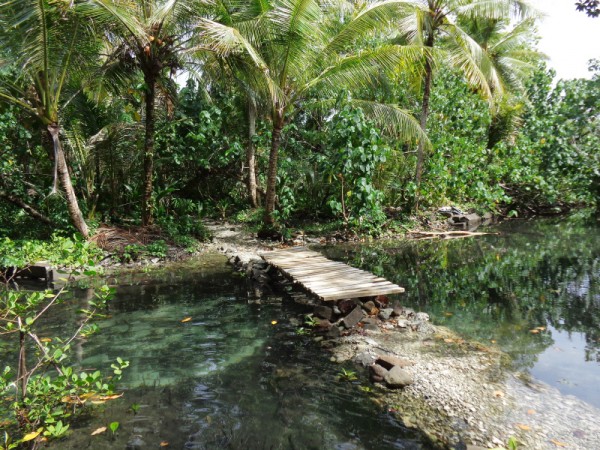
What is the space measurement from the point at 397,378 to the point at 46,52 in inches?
300

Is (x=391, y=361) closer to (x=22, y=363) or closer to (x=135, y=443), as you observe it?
(x=135, y=443)

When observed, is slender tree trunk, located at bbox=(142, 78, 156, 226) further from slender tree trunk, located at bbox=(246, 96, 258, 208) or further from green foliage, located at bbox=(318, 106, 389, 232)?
green foliage, located at bbox=(318, 106, 389, 232)

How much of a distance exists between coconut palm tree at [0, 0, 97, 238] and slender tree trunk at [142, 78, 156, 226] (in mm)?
1300

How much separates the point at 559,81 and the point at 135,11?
1423 cm

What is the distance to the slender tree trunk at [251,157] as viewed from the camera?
43.2ft

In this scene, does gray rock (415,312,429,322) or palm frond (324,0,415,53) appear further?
palm frond (324,0,415,53)

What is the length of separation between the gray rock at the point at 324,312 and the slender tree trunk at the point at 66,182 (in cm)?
570

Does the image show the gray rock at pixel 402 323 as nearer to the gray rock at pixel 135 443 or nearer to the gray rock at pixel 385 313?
the gray rock at pixel 385 313

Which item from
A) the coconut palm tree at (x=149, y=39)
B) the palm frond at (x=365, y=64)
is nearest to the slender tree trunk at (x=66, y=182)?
the coconut palm tree at (x=149, y=39)

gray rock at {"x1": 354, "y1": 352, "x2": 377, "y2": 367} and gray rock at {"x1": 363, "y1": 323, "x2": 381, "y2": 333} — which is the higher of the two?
gray rock at {"x1": 363, "y1": 323, "x2": 381, "y2": 333}

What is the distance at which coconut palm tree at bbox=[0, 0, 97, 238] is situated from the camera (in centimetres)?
691

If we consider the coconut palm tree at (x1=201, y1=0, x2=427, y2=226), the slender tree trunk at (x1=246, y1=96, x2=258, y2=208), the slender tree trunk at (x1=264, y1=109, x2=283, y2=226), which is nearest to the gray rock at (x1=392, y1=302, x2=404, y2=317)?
the coconut palm tree at (x1=201, y1=0, x2=427, y2=226)

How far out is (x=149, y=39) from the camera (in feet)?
27.1

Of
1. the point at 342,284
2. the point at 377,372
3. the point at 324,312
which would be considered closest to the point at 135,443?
the point at 377,372
